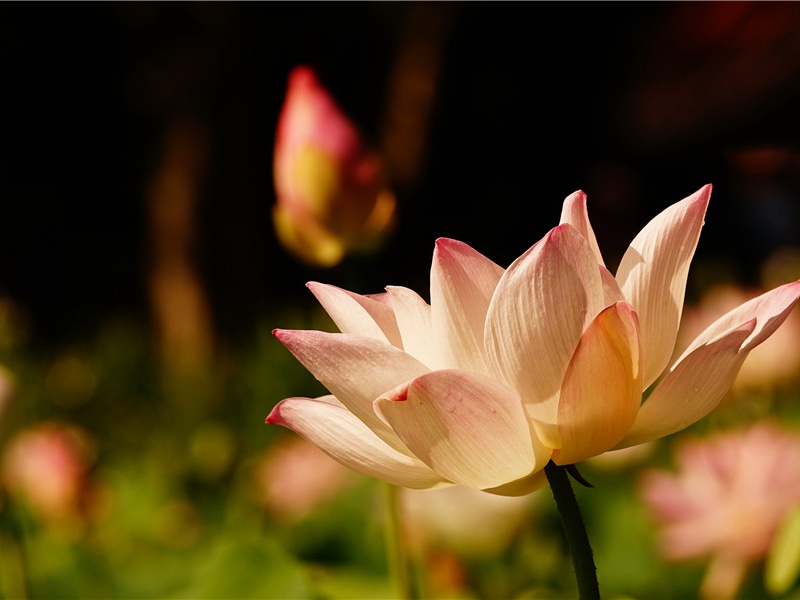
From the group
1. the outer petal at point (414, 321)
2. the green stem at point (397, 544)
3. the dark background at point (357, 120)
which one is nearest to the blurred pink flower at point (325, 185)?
the green stem at point (397, 544)

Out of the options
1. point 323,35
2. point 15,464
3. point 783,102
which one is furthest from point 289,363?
point 323,35

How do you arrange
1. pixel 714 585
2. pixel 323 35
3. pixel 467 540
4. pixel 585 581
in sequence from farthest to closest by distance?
pixel 323 35, pixel 467 540, pixel 714 585, pixel 585 581

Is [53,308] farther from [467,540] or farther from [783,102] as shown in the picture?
[467,540]

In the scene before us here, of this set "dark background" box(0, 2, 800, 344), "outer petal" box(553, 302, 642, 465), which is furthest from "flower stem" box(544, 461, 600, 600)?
"dark background" box(0, 2, 800, 344)

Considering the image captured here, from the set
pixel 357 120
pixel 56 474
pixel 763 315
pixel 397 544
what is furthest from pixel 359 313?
pixel 357 120

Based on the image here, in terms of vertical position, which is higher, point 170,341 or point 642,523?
point 170,341

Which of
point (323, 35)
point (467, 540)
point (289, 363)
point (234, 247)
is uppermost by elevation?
point (323, 35)

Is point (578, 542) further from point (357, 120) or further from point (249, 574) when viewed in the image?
point (357, 120)
